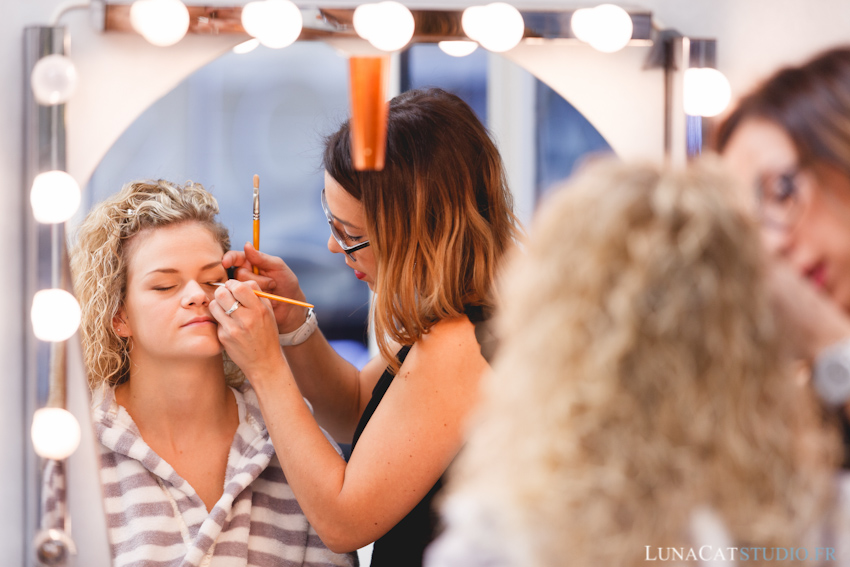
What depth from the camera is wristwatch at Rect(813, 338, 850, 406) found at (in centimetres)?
71

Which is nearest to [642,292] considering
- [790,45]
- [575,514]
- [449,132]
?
[575,514]

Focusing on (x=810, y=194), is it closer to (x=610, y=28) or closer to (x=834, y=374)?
(x=834, y=374)

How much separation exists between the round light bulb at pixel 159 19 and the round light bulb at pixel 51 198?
230 millimetres

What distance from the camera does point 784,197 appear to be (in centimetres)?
75

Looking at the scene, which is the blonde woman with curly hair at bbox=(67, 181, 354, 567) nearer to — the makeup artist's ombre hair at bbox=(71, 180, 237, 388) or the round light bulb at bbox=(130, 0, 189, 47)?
the makeup artist's ombre hair at bbox=(71, 180, 237, 388)

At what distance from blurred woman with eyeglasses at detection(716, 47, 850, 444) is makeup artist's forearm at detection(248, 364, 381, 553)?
23.9 inches

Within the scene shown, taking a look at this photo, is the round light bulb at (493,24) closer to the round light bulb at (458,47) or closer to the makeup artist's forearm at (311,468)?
the round light bulb at (458,47)

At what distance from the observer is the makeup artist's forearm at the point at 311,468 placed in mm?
996

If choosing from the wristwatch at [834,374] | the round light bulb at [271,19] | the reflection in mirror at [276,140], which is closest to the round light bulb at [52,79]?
the round light bulb at [271,19]

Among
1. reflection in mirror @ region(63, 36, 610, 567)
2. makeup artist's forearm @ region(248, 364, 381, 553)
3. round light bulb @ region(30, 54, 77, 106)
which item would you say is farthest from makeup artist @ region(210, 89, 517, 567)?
reflection in mirror @ region(63, 36, 610, 567)

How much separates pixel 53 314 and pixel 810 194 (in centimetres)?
95

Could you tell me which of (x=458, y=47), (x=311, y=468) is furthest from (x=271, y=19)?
(x=311, y=468)

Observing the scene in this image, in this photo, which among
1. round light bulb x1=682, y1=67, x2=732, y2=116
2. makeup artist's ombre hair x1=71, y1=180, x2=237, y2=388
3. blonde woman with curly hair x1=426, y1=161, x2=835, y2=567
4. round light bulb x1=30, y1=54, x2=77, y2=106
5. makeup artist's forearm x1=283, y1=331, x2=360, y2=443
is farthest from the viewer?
makeup artist's forearm x1=283, y1=331, x2=360, y2=443

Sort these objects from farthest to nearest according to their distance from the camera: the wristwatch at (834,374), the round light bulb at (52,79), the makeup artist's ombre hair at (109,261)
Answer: the makeup artist's ombre hair at (109,261), the round light bulb at (52,79), the wristwatch at (834,374)
